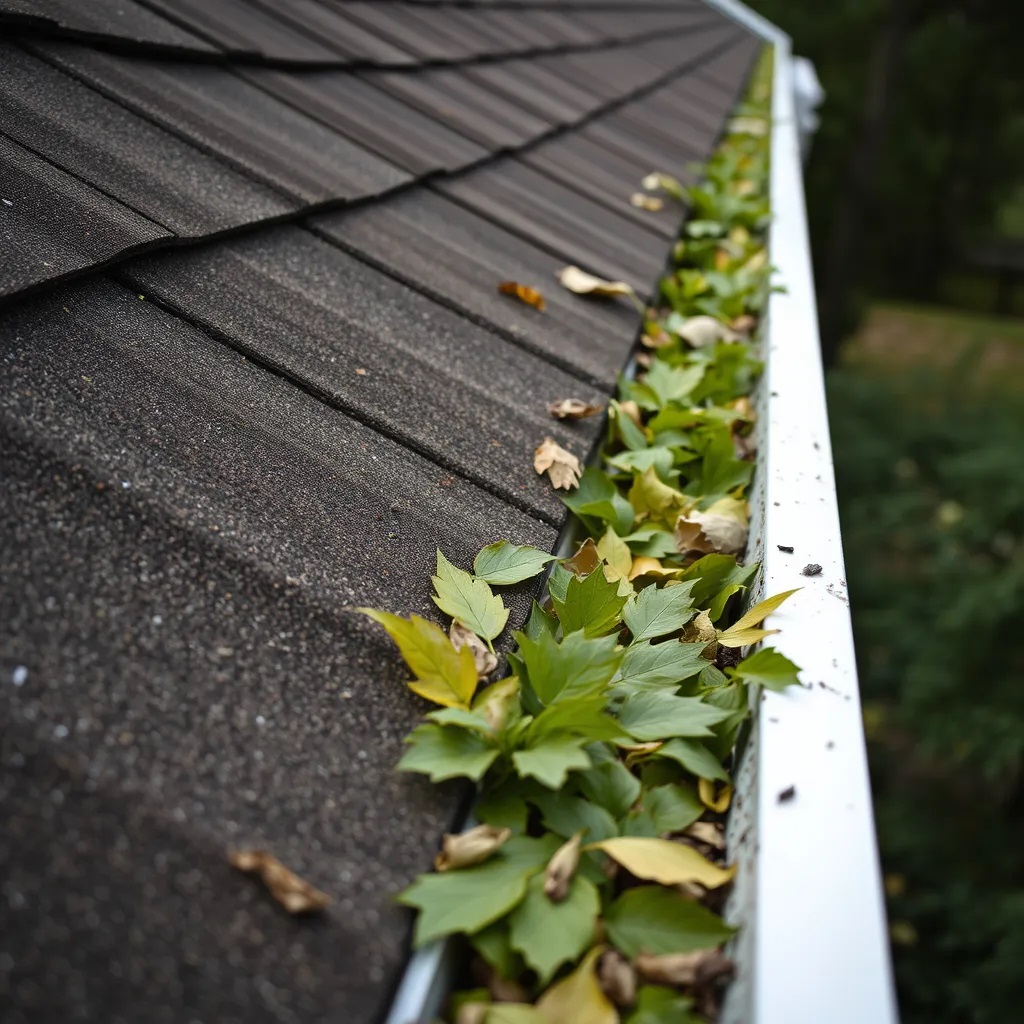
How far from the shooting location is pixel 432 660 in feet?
3.04

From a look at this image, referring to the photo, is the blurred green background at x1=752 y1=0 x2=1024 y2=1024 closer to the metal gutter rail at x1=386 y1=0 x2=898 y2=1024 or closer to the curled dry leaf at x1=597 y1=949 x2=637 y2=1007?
the metal gutter rail at x1=386 y1=0 x2=898 y2=1024

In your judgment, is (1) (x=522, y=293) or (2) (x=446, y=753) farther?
(1) (x=522, y=293)

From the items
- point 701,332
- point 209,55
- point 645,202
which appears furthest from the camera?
point 645,202

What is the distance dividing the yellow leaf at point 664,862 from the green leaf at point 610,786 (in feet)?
0.18

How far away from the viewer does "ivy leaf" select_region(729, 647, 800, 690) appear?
0.95m

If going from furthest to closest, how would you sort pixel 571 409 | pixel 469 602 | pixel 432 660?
pixel 571 409 < pixel 469 602 < pixel 432 660

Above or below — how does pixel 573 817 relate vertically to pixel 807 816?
below

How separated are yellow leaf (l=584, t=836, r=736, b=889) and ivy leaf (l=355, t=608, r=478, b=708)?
0.63ft

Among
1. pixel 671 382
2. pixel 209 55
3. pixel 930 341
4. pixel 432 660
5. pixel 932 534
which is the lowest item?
pixel 930 341

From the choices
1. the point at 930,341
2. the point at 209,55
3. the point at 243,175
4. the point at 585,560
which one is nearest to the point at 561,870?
the point at 585,560

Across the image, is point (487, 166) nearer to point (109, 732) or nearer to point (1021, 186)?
point (109, 732)

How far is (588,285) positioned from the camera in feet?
6.22

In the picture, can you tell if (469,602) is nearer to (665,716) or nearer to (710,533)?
(665,716)

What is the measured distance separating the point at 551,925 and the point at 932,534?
571 cm
